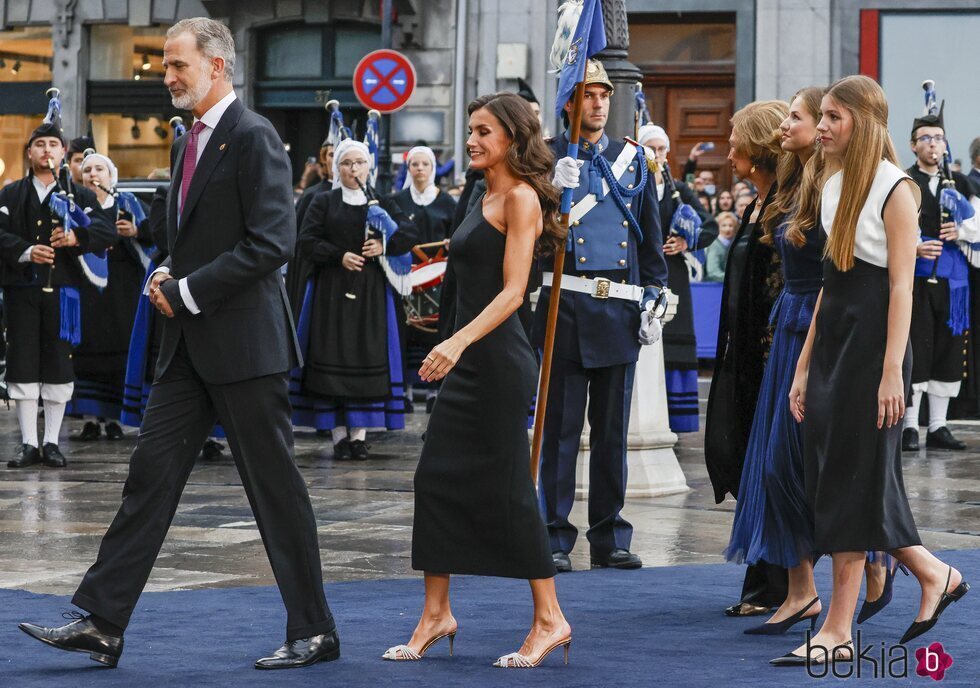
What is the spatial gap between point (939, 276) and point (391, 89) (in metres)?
8.00

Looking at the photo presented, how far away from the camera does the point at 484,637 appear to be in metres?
6.21

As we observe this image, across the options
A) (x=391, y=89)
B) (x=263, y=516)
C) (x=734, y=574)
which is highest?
(x=391, y=89)

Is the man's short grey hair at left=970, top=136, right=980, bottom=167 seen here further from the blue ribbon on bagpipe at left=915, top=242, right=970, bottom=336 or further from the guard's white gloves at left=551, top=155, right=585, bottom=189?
the guard's white gloves at left=551, top=155, right=585, bottom=189

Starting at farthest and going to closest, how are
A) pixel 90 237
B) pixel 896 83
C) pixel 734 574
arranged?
pixel 896 83 → pixel 90 237 → pixel 734 574

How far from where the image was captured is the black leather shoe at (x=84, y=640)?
5.67m

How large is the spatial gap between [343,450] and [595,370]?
4499 mm

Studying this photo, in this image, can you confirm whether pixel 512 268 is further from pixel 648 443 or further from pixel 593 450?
pixel 648 443

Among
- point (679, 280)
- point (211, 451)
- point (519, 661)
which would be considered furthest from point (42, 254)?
point (519, 661)

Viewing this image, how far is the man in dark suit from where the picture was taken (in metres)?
5.75

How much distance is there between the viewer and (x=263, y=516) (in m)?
5.80

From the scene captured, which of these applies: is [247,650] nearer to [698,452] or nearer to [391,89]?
[698,452]

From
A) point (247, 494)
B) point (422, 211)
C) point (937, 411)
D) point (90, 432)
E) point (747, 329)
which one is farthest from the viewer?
point (422, 211)

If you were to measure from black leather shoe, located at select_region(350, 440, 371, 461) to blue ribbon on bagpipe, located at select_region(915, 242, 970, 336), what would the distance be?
390cm

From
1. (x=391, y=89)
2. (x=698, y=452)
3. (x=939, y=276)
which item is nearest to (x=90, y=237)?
(x=698, y=452)
